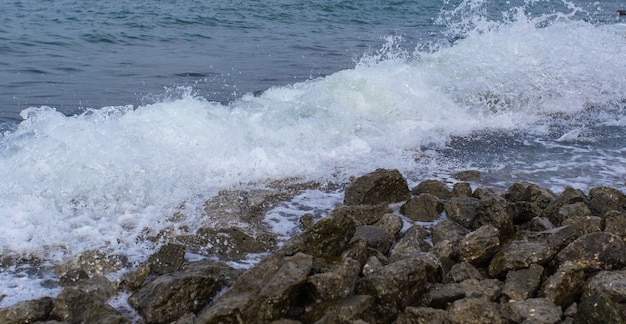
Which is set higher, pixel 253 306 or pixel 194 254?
pixel 253 306

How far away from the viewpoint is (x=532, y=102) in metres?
9.32

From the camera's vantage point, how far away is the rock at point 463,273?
→ 3803mm

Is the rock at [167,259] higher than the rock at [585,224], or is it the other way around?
the rock at [585,224]

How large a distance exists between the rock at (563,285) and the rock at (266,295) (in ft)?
4.40

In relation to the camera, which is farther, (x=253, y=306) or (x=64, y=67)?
(x=64, y=67)

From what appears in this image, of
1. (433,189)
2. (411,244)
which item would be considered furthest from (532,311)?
(433,189)

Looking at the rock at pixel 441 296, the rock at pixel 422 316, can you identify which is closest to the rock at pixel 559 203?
the rock at pixel 441 296

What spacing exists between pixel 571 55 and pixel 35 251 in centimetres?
982

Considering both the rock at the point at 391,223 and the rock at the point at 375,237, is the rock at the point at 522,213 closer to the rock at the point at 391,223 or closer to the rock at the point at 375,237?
the rock at the point at 391,223

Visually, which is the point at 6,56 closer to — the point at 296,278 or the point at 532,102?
the point at 532,102

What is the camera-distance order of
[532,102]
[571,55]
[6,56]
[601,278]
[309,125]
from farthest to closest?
[6,56] < [571,55] < [532,102] < [309,125] < [601,278]

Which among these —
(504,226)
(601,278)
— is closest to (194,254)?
(504,226)

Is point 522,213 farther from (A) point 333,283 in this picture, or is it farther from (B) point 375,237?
(A) point 333,283

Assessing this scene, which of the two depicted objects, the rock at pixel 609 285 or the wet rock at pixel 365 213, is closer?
the rock at pixel 609 285
